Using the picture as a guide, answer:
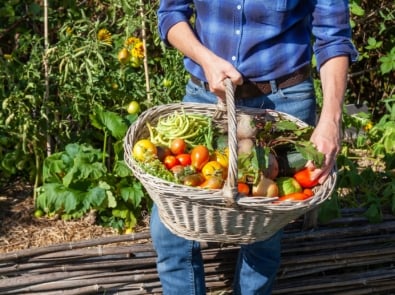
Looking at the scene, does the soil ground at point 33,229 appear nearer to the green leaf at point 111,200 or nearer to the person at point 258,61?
the green leaf at point 111,200

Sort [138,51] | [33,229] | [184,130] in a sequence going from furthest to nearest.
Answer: [138,51] → [33,229] → [184,130]

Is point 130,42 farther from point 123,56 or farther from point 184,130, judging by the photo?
point 184,130

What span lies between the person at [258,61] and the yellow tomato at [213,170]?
23 centimetres

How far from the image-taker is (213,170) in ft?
7.07

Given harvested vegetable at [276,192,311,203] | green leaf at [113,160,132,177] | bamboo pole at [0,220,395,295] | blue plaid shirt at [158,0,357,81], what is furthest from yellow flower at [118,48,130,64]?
harvested vegetable at [276,192,311,203]

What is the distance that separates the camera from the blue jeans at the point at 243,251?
8.14ft

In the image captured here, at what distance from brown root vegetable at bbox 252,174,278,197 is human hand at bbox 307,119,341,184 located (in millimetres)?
138

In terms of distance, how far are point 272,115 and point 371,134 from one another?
5.79 feet

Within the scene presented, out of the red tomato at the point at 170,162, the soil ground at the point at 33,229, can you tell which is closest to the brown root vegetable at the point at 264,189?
the red tomato at the point at 170,162

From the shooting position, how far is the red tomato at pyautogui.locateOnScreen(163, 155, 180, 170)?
2234 mm

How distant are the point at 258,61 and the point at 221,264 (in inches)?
38.9

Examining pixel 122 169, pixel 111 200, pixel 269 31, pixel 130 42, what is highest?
pixel 269 31

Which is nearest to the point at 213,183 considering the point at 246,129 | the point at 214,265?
the point at 246,129

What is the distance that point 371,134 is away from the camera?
Result: 407 cm
